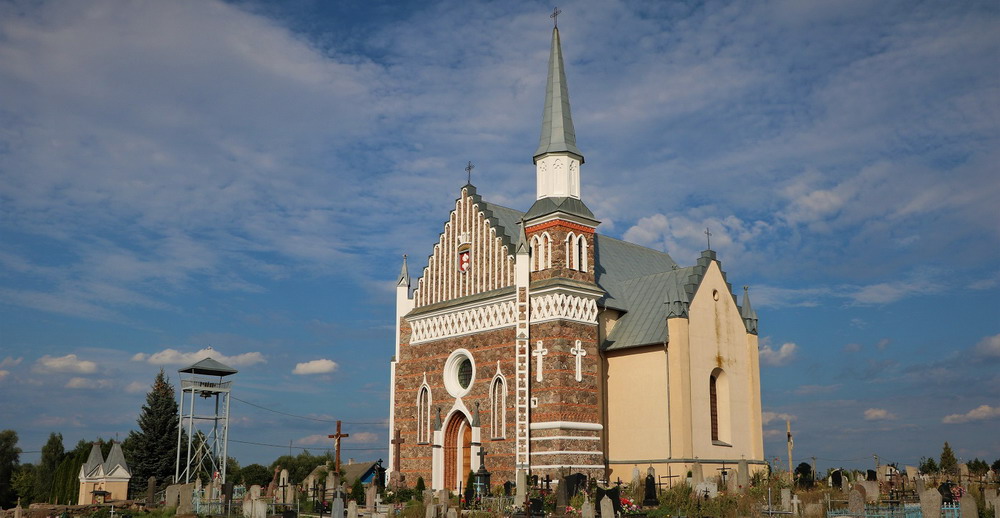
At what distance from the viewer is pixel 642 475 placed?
34.9 meters

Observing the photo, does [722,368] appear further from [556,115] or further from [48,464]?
[48,464]

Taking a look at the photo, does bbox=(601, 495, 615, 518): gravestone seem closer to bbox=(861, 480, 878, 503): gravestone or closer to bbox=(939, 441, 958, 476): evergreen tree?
bbox=(861, 480, 878, 503): gravestone

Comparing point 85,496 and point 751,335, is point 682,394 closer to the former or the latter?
point 751,335

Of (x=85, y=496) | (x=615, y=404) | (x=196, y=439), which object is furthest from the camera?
(x=196, y=439)

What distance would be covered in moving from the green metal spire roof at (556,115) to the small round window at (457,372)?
8.99 meters

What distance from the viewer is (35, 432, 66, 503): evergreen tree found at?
56344mm

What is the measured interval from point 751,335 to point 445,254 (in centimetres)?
1393

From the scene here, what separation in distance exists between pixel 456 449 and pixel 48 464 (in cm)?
3452

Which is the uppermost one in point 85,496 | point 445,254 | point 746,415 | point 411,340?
point 445,254

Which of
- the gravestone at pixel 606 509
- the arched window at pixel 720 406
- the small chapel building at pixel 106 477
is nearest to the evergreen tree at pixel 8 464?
the small chapel building at pixel 106 477

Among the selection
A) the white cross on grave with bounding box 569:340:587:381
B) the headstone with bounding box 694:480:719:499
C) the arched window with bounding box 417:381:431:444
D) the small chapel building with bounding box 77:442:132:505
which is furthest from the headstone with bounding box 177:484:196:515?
the headstone with bounding box 694:480:719:499

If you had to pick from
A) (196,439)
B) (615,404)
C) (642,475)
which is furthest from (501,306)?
(196,439)

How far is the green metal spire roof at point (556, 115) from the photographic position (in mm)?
37656

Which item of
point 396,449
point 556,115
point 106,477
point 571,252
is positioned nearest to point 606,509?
point 571,252
